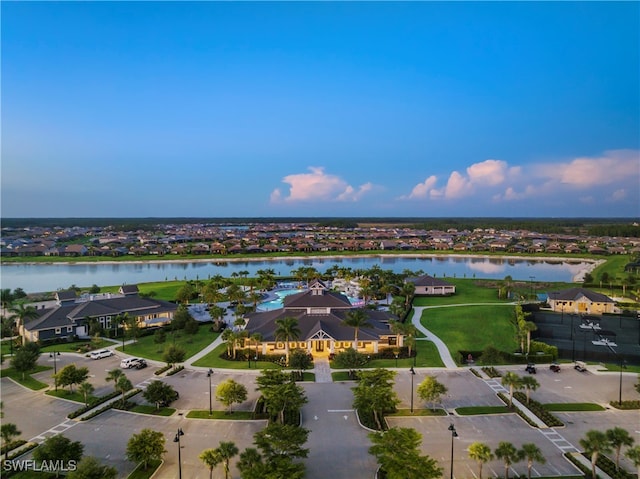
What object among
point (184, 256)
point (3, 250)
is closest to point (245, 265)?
point (184, 256)

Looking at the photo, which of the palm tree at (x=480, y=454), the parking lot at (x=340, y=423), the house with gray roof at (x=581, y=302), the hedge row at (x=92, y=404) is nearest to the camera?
the palm tree at (x=480, y=454)

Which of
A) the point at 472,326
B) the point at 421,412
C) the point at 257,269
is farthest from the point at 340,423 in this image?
the point at 257,269

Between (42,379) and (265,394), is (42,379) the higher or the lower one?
the lower one

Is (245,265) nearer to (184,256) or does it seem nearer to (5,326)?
(184,256)

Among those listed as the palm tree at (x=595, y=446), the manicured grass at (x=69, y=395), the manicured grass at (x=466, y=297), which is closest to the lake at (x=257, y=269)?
the manicured grass at (x=466, y=297)

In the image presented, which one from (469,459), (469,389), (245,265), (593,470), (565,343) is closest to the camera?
(593,470)

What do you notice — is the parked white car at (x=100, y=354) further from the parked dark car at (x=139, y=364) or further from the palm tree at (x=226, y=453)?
the palm tree at (x=226, y=453)

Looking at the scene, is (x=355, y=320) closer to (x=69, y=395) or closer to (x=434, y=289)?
(x=69, y=395)
